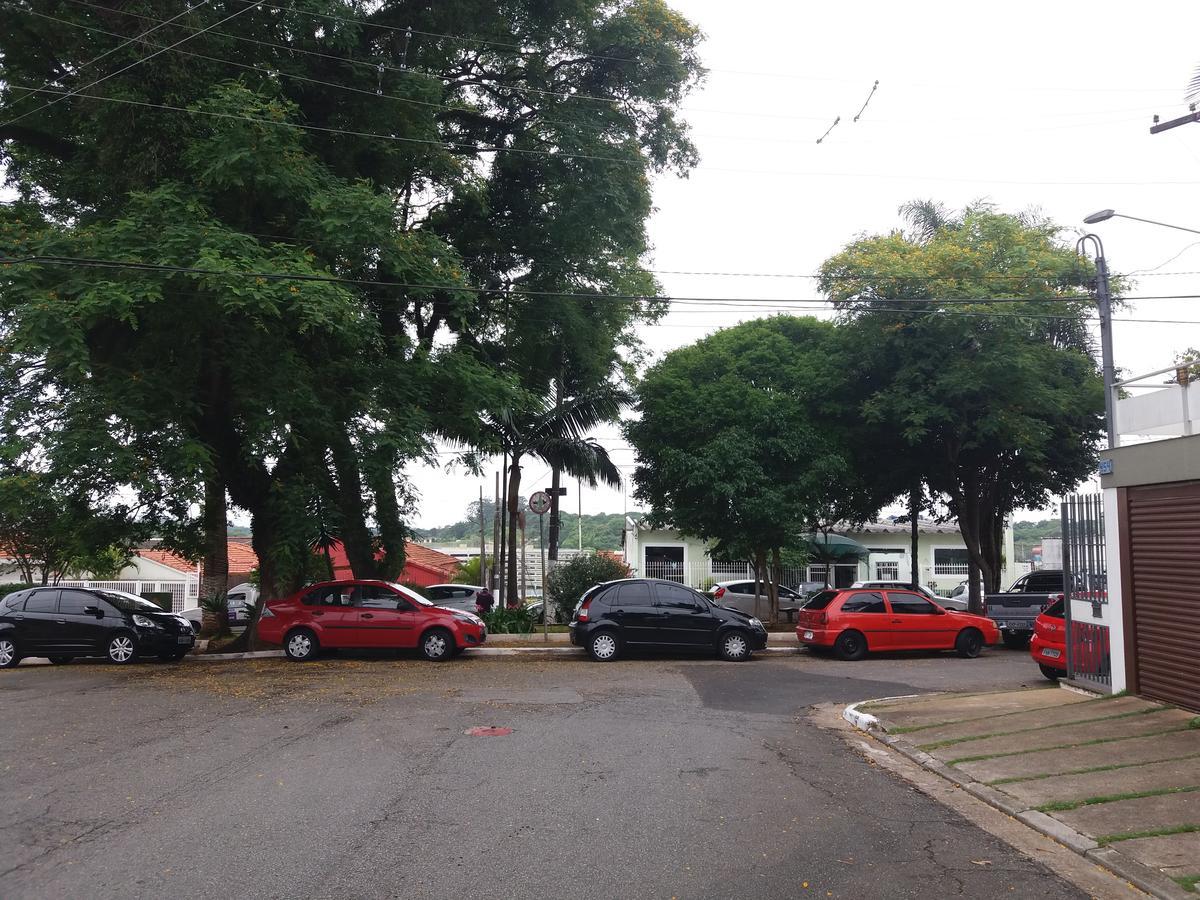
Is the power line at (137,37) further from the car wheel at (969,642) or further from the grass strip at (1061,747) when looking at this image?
the car wheel at (969,642)

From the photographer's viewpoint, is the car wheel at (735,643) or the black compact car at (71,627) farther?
the car wheel at (735,643)

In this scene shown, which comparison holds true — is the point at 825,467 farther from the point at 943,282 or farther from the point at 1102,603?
the point at 1102,603

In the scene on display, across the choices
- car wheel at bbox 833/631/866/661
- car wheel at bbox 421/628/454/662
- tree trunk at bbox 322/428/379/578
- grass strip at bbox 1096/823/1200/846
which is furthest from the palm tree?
grass strip at bbox 1096/823/1200/846

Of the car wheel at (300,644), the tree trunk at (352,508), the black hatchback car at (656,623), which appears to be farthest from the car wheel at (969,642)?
the car wheel at (300,644)

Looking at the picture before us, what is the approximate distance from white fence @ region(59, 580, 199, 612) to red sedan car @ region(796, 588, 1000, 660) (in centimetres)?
2932

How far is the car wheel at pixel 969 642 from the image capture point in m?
19.1

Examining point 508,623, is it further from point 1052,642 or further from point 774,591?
point 1052,642

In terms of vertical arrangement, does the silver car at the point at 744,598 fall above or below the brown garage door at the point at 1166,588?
below

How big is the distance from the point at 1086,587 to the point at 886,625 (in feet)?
19.7

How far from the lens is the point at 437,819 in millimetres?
6871

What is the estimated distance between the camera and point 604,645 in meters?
17.7

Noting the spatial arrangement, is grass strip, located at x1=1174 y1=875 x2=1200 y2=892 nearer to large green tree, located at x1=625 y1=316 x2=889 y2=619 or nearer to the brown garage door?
the brown garage door

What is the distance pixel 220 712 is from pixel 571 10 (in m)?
15.8

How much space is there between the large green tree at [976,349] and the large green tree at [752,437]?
4.98 ft
